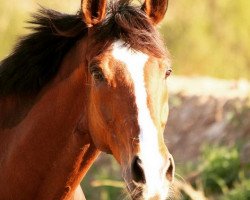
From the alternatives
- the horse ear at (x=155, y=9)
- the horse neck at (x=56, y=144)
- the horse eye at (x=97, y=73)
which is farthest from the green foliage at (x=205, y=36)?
the horse eye at (x=97, y=73)

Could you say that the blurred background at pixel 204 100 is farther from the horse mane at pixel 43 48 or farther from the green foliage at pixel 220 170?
the horse mane at pixel 43 48

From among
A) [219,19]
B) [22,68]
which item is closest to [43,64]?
[22,68]

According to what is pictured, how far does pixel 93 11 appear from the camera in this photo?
5.92m

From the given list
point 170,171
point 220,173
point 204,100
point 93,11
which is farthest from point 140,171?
point 204,100

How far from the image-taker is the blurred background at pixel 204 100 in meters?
10.7

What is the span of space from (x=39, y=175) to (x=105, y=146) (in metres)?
0.51

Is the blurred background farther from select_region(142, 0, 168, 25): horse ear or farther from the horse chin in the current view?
the horse chin

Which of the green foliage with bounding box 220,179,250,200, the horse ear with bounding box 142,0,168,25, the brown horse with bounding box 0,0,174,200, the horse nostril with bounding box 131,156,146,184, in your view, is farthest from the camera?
the green foliage with bounding box 220,179,250,200

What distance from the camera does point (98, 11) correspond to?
5.91 meters

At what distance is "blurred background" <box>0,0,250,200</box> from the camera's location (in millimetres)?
10695

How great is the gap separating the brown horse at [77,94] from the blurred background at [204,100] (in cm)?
35

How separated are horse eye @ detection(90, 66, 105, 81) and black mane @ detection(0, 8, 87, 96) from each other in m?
0.44

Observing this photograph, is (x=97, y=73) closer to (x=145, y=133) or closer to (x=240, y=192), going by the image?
(x=145, y=133)

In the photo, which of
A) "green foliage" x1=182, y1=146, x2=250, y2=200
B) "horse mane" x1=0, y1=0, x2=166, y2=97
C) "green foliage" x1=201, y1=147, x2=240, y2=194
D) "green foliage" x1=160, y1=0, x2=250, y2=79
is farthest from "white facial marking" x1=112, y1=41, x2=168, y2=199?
"green foliage" x1=160, y1=0, x2=250, y2=79
